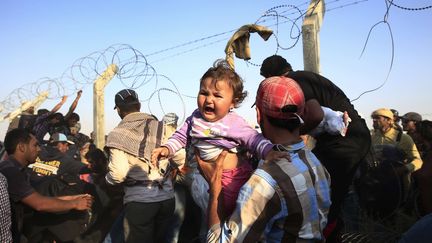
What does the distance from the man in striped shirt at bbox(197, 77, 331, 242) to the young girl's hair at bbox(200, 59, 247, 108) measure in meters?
0.71

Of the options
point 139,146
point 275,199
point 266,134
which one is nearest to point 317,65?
point 139,146

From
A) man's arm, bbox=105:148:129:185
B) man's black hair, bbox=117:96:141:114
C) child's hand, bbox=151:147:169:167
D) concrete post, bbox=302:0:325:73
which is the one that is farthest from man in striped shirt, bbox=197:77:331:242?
concrete post, bbox=302:0:325:73

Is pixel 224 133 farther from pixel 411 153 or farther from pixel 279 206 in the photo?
pixel 411 153

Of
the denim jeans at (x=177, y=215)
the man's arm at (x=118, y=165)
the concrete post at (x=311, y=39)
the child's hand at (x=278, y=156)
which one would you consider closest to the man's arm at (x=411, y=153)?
the concrete post at (x=311, y=39)

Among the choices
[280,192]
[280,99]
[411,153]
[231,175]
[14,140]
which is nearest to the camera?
[280,192]

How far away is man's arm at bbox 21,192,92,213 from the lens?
3.61m

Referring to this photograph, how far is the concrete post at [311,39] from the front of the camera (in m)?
4.40

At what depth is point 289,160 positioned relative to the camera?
1614mm

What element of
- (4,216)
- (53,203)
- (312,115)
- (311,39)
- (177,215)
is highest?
(311,39)

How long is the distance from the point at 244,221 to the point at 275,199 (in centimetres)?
15

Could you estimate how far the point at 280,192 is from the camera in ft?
5.04

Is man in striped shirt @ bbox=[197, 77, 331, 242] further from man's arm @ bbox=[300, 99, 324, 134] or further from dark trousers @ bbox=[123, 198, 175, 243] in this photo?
dark trousers @ bbox=[123, 198, 175, 243]

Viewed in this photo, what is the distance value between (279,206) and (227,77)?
1108mm

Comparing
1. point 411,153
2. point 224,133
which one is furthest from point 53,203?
point 411,153
